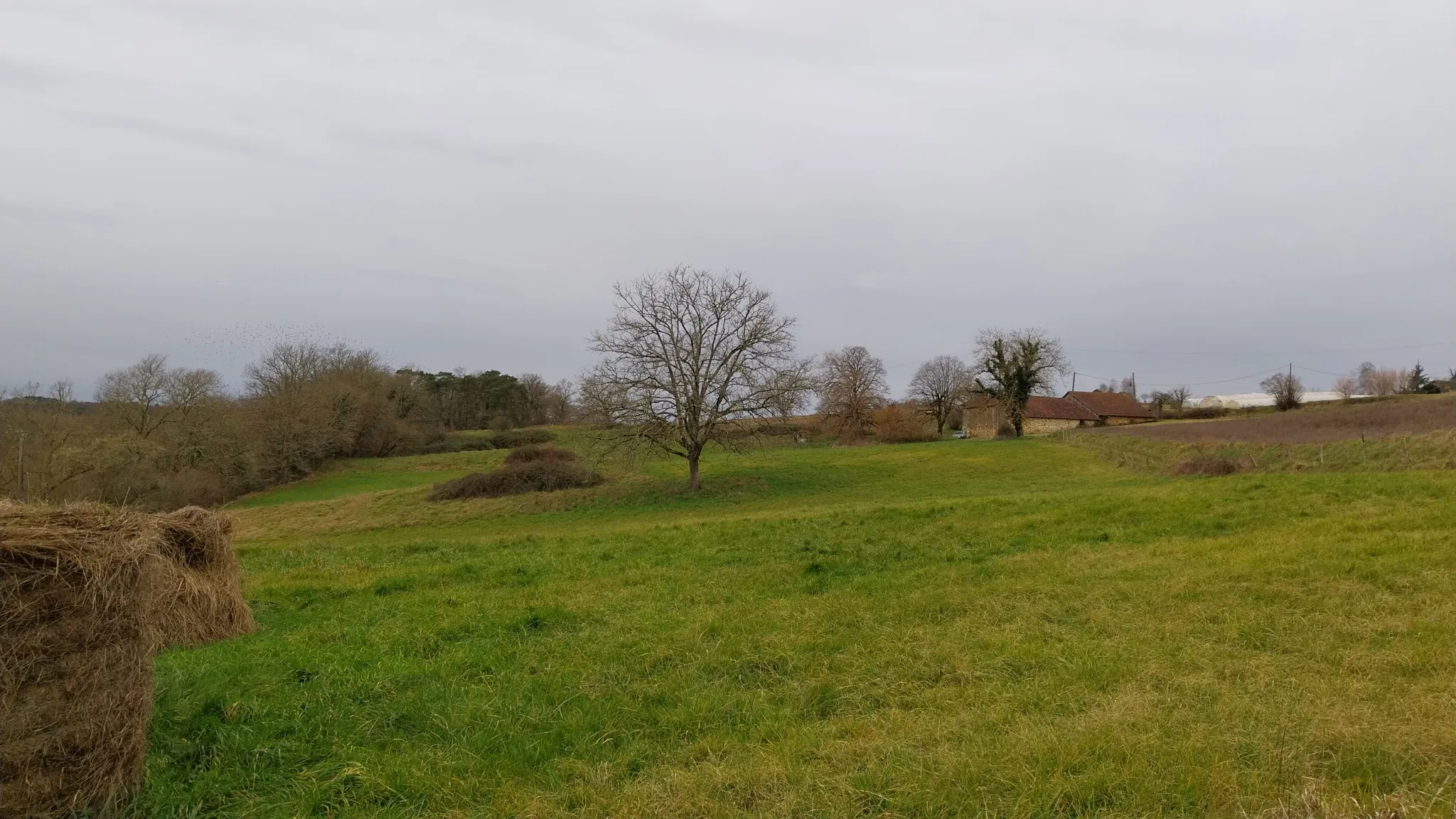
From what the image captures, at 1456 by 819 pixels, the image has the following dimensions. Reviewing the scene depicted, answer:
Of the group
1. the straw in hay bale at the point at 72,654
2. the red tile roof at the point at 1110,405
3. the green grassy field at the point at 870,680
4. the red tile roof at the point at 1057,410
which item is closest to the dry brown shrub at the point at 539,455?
the green grassy field at the point at 870,680

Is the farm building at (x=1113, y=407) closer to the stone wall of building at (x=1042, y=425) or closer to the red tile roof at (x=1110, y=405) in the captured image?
the red tile roof at (x=1110, y=405)

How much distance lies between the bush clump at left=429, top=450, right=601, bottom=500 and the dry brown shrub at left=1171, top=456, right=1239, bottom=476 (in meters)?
24.1

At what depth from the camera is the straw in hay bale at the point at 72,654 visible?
3572mm

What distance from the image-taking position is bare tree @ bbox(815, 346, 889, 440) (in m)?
70.2

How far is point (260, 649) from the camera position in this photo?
7043 millimetres

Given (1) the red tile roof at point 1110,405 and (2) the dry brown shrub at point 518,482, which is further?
(1) the red tile roof at point 1110,405

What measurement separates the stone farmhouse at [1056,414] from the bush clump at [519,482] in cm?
4206

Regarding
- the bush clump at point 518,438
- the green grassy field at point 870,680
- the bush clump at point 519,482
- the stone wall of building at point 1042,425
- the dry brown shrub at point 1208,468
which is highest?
the stone wall of building at point 1042,425

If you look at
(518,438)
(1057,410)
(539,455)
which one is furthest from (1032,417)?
(539,455)

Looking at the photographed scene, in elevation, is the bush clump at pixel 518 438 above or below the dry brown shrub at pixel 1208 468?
above

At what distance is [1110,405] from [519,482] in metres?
66.5

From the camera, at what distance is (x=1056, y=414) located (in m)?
70.1

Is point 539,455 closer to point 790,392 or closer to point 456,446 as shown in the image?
point 790,392

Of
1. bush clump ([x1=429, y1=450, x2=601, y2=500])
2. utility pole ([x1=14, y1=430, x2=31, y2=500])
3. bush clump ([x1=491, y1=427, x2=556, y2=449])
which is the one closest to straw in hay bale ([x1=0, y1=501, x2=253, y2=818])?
utility pole ([x1=14, y1=430, x2=31, y2=500])
